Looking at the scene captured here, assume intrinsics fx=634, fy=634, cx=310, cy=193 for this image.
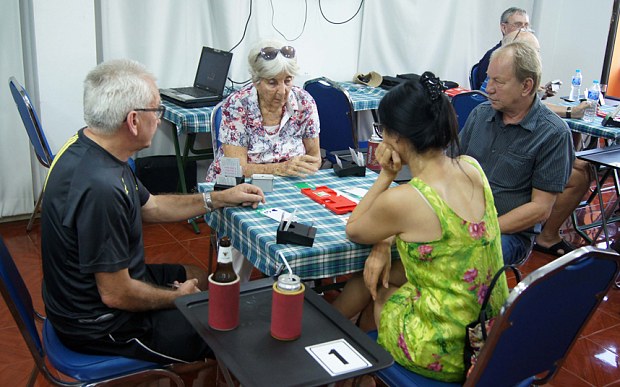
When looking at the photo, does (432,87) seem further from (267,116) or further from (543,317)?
(267,116)

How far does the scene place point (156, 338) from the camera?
76.6 inches

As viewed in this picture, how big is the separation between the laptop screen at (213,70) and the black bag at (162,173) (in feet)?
1.79

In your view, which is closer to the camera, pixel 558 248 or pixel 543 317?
pixel 543 317

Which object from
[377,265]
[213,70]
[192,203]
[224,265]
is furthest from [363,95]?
[224,265]

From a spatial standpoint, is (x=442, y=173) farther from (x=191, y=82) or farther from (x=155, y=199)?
(x=191, y=82)

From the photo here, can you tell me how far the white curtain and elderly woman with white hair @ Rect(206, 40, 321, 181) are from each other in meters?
1.62

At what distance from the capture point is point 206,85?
14.4 feet

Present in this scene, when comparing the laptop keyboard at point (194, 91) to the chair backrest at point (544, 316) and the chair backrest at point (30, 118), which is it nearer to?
the chair backrest at point (30, 118)

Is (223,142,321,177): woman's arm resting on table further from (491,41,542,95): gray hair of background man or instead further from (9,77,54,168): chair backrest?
(9,77,54,168): chair backrest

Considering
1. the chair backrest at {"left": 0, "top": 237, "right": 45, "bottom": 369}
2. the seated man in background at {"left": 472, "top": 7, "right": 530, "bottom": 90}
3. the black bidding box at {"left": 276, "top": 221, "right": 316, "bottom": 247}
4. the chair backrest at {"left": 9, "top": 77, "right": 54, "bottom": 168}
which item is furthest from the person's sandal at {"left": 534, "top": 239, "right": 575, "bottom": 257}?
the chair backrest at {"left": 0, "top": 237, "right": 45, "bottom": 369}

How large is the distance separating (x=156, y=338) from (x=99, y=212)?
45 centimetres

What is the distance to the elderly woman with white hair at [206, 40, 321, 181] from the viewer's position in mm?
3021

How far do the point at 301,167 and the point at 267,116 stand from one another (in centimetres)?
49

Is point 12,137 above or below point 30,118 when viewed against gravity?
below
